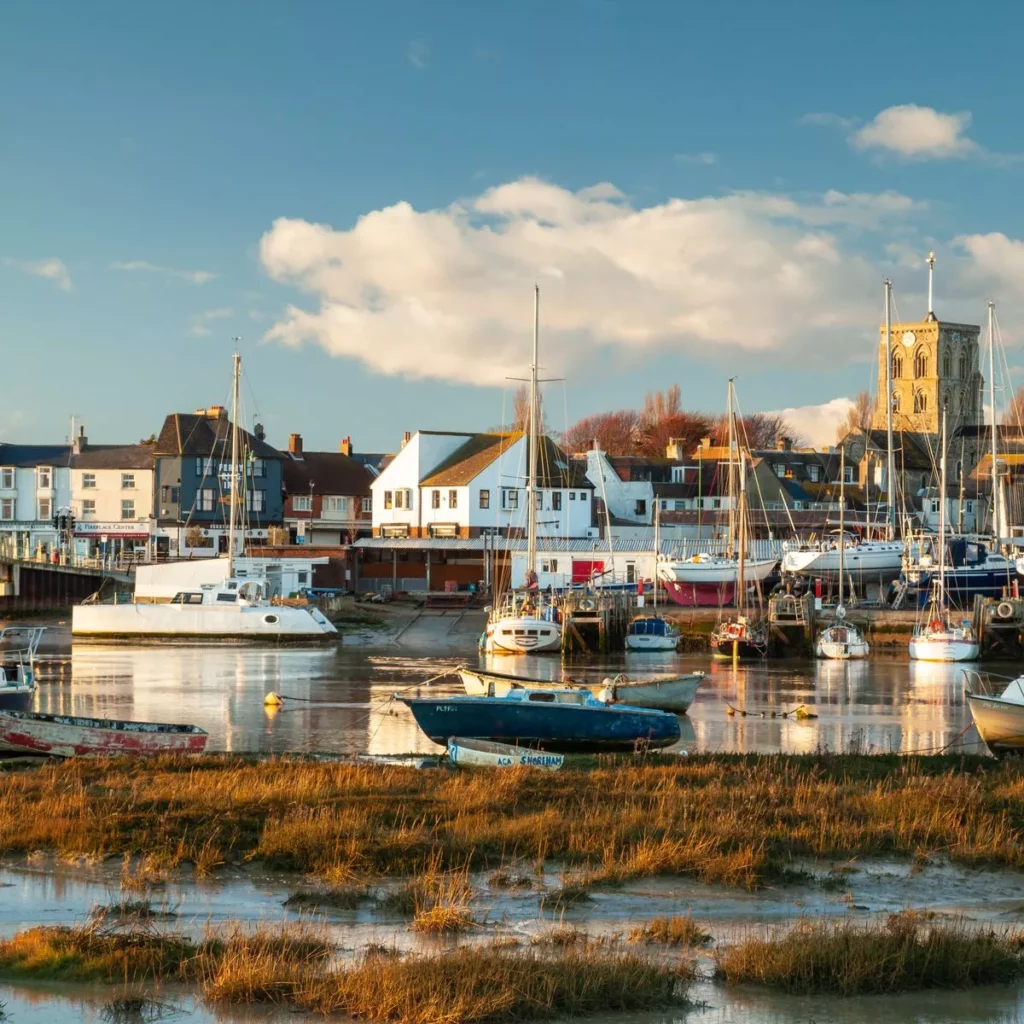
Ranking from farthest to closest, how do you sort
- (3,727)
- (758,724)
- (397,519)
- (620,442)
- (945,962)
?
(620,442) < (397,519) < (758,724) < (3,727) < (945,962)

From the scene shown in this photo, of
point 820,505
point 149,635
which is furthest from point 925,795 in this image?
point 820,505

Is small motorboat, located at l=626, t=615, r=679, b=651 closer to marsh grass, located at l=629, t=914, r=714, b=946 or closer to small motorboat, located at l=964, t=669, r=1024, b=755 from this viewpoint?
small motorboat, located at l=964, t=669, r=1024, b=755

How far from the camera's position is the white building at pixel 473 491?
9362cm

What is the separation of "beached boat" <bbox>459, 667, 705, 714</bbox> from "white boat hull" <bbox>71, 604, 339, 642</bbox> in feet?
110

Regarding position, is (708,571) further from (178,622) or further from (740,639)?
(178,622)

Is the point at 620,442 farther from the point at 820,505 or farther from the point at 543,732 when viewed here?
the point at 543,732

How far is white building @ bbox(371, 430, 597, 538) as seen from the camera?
307ft

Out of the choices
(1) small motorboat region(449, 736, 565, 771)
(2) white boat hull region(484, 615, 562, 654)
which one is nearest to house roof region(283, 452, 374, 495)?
(2) white boat hull region(484, 615, 562, 654)

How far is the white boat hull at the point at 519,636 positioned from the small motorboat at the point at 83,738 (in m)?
36.6

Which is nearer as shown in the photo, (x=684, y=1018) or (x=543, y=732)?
(x=684, y=1018)

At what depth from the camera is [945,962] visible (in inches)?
508

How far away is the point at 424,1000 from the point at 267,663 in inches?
1920

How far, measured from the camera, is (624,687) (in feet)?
118

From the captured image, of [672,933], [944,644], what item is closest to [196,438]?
[944,644]
